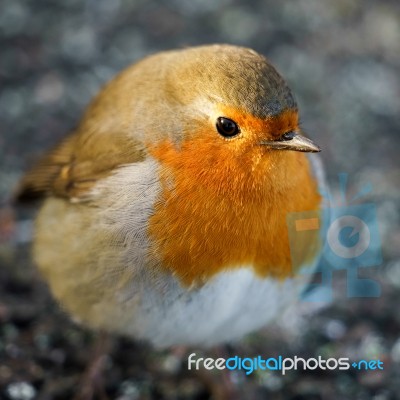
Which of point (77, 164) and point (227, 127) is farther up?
point (227, 127)

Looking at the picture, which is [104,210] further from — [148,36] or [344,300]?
[148,36]

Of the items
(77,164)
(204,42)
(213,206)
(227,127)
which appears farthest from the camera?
(204,42)

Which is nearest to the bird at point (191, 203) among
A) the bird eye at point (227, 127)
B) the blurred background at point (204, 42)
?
the bird eye at point (227, 127)

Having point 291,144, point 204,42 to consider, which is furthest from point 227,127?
point 204,42

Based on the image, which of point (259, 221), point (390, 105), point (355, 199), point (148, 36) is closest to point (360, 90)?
point (390, 105)

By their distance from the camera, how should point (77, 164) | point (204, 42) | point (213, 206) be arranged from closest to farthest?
point (213, 206) < point (77, 164) < point (204, 42)

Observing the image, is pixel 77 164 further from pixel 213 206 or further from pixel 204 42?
pixel 204 42

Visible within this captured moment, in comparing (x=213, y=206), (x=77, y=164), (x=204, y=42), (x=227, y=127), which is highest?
(x=204, y=42)

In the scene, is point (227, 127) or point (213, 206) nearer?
point (227, 127)
